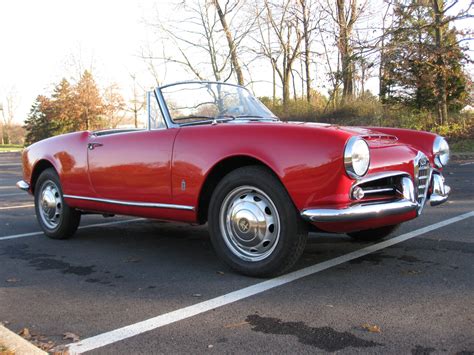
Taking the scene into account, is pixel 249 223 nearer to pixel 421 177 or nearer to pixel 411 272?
pixel 411 272

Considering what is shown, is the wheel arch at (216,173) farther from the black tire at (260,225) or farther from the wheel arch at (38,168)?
the wheel arch at (38,168)

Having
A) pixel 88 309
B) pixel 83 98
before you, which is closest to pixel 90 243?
pixel 88 309

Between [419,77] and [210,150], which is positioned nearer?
[210,150]

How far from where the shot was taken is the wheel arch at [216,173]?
370cm

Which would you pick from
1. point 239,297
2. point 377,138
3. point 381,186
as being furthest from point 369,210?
point 239,297

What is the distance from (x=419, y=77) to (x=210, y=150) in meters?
19.1

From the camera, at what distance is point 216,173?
→ 389cm

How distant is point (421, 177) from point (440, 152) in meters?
0.81

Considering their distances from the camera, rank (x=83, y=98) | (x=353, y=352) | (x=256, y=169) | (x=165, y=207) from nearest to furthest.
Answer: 1. (x=353, y=352)
2. (x=256, y=169)
3. (x=165, y=207)
4. (x=83, y=98)

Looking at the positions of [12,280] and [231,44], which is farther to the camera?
[231,44]

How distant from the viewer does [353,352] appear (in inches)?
94.5

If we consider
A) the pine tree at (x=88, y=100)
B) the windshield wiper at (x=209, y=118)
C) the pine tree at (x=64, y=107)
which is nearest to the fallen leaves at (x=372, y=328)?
the windshield wiper at (x=209, y=118)

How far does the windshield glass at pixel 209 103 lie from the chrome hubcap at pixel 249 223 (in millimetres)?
1015

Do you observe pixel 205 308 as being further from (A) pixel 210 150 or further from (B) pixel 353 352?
(A) pixel 210 150
